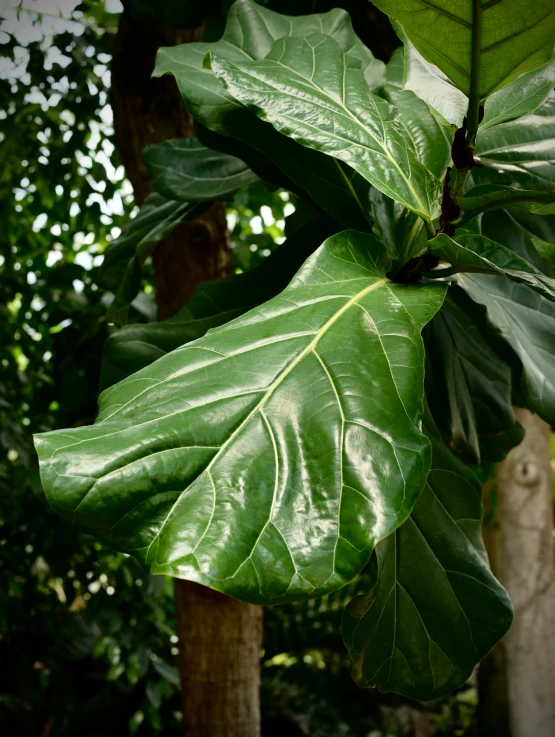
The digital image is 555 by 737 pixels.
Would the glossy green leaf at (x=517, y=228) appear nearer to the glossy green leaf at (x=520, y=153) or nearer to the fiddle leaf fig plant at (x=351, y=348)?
the fiddle leaf fig plant at (x=351, y=348)

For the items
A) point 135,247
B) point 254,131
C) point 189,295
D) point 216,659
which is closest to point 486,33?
point 254,131

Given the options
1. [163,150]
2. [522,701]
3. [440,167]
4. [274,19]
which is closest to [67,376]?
[163,150]

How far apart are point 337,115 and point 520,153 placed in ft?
0.75

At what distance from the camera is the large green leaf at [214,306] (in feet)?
2.48

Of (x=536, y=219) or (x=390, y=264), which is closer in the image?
(x=390, y=264)

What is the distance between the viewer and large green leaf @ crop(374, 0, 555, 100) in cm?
48

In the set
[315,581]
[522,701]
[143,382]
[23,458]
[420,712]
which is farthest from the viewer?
[420,712]

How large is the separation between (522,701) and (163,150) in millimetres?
2433

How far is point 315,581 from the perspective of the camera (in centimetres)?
36

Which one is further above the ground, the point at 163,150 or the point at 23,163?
the point at 163,150

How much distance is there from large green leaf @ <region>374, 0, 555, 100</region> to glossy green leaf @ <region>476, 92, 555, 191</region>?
0.60 ft

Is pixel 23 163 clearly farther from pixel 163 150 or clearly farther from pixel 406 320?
pixel 406 320

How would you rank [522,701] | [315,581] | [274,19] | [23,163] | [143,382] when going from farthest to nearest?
[522,701] → [23,163] → [274,19] → [143,382] → [315,581]

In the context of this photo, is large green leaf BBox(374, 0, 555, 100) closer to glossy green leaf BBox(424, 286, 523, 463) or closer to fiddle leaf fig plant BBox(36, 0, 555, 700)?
fiddle leaf fig plant BBox(36, 0, 555, 700)
